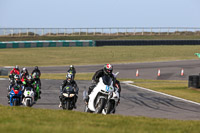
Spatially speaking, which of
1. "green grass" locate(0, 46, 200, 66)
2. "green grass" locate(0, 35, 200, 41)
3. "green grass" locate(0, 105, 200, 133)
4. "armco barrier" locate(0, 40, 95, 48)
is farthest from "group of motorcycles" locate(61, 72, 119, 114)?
"green grass" locate(0, 35, 200, 41)

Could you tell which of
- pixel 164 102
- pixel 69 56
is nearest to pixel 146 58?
pixel 69 56

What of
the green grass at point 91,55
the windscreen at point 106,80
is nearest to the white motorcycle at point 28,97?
the windscreen at point 106,80

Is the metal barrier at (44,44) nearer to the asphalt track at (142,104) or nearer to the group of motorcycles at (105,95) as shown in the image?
the asphalt track at (142,104)

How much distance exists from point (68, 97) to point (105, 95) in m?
2.90

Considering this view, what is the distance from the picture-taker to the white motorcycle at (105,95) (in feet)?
39.4

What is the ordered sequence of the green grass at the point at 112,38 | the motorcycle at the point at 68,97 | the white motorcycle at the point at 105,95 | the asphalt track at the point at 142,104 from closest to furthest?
the white motorcycle at the point at 105,95
the motorcycle at the point at 68,97
the asphalt track at the point at 142,104
the green grass at the point at 112,38

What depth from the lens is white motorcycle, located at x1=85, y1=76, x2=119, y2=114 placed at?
473 inches

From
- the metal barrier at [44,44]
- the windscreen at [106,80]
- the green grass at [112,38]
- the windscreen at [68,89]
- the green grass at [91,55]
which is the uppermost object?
the windscreen at [106,80]

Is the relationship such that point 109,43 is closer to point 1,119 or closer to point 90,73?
point 90,73

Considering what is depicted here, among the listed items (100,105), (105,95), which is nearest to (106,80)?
(105,95)

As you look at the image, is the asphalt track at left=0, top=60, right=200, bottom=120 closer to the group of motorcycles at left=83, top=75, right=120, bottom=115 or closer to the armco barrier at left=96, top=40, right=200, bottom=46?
the group of motorcycles at left=83, top=75, right=120, bottom=115

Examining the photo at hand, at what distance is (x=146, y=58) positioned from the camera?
5453cm

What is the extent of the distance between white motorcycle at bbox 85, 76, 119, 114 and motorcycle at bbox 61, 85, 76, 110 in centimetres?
240

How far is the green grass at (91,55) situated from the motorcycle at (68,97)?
111 ft
